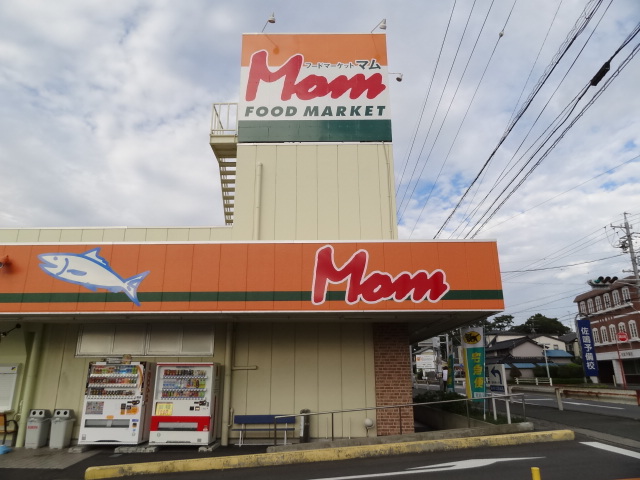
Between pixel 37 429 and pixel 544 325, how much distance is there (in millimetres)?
113519

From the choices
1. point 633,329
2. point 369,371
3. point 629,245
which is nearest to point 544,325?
point 633,329

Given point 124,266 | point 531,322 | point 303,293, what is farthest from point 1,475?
point 531,322

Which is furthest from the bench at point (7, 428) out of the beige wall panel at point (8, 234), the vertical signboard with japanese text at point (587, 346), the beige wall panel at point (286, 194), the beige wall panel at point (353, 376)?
the vertical signboard with japanese text at point (587, 346)

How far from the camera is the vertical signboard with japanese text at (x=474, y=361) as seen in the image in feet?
40.4

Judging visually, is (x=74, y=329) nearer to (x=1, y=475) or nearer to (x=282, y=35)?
(x=1, y=475)

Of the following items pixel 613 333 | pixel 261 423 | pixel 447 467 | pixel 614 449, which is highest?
pixel 613 333

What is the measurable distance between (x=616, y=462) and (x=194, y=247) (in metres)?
9.99

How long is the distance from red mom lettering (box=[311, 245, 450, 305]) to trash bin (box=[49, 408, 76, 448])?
735 cm

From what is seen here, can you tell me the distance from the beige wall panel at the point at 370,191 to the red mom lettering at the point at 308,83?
7.07 ft

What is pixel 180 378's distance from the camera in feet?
36.0

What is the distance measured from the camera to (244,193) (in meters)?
13.3

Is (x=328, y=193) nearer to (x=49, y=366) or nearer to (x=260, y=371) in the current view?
(x=260, y=371)

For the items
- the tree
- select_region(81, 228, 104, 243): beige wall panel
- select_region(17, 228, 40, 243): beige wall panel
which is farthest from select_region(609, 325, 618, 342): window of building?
the tree

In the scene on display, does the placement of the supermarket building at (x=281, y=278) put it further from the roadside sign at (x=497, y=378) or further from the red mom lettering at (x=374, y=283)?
the roadside sign at (x=497, y=378)
